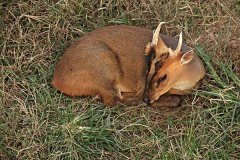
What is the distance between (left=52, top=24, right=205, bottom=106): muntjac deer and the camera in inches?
225

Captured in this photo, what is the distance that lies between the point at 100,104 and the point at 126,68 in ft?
1.53

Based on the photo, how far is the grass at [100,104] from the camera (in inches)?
215

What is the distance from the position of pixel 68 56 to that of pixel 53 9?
1.04 metres

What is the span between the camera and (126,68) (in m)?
6.07

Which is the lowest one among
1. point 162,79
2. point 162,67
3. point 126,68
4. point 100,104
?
point 100,104

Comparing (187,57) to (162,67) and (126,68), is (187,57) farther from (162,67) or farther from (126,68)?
(126,68)

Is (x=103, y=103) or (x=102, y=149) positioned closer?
(x=102, y=149)

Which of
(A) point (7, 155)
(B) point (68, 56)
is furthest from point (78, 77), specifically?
(A) point (7, 155)

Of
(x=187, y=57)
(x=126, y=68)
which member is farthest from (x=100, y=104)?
(x=187, y=57)

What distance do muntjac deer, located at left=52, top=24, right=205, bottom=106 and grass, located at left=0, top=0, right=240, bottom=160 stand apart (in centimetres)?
14

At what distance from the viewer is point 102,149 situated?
17.7ft

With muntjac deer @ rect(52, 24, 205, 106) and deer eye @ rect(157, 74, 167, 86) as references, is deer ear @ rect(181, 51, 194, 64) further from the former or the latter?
deer eye @ rect(157, 74, 167, 86)

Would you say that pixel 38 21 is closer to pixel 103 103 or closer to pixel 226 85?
pixel 103 103

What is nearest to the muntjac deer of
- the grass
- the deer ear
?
the deer ear
